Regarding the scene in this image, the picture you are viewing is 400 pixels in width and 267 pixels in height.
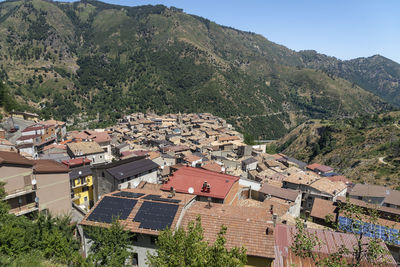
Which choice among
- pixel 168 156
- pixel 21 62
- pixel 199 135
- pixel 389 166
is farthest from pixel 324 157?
pixel 21 62

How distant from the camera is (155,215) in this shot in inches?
733

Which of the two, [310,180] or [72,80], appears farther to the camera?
[72,80]

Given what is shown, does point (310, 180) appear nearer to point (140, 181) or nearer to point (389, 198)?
point (389, 198)

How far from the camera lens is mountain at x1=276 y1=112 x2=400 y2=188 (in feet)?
238

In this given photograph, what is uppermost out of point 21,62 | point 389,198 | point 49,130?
point 21,62

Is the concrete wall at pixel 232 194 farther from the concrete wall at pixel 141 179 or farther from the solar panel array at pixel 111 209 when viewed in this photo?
the concrete wall at pixel 141 179

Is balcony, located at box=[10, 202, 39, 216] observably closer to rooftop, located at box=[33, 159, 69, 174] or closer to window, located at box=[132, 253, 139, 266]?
rooftop, located at box=[33, 159, 69, 174]

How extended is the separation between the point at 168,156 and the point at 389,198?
4936cm

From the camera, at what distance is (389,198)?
46.2m

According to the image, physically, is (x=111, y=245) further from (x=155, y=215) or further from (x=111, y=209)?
(x=111, y=209)

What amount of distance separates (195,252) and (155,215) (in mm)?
9521

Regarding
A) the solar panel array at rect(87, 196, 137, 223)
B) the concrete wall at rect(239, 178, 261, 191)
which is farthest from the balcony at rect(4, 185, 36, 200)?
the concrete wall at rect(239, 178, 261, 191)

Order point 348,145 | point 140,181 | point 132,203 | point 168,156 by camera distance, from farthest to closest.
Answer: point 348,145 → point 168,156 → point 140,181 → point 132,203

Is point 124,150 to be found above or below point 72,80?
below
